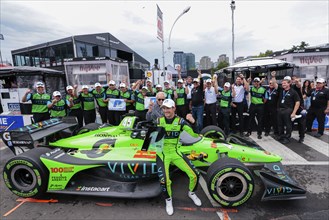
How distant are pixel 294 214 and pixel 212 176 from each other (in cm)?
122

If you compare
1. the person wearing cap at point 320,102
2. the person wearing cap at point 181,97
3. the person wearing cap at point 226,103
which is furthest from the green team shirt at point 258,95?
the person wearing cap at point 181,97

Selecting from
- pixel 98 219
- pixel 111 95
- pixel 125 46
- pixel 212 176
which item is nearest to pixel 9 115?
pixel 111 95

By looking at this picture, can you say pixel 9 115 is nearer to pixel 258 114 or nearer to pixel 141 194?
pixel 141 194

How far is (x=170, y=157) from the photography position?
2969 millimetres

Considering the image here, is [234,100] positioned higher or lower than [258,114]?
higher

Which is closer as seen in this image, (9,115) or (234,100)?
(234,100)

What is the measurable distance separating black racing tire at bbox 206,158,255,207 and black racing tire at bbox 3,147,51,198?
2557mm

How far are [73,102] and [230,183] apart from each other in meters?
5.14

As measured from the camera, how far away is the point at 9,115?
6.73 metres

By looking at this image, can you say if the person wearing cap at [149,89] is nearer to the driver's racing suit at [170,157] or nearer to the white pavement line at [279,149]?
the driver's racing suit at [170,157]

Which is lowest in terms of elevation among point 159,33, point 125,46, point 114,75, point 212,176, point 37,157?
point 212,176

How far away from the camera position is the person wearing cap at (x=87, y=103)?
628cm

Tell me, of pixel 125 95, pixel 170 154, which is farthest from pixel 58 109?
pixel 170 154

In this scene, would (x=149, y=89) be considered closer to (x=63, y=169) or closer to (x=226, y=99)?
(x=226, y=99)
